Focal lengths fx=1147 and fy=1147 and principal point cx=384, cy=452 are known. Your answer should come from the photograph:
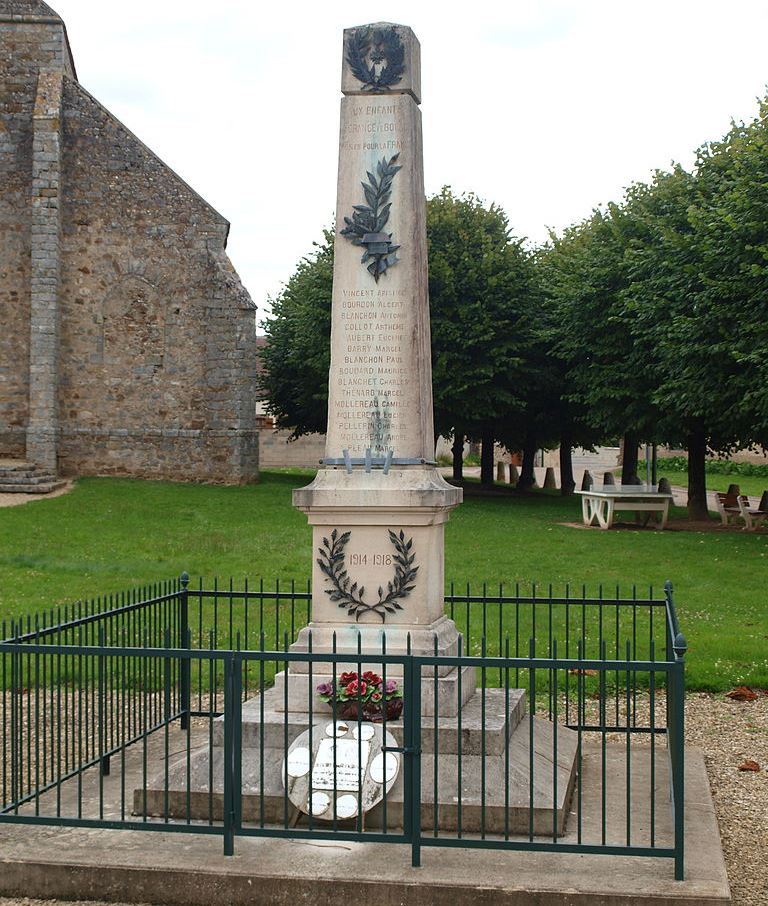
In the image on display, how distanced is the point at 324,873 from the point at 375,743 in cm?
90

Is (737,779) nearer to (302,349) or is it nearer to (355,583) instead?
(355,583)

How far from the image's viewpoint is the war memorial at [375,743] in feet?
16.8

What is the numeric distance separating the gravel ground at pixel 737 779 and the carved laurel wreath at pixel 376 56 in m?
4.68

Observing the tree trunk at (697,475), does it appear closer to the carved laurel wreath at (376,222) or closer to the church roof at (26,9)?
the church roof at (26,9)

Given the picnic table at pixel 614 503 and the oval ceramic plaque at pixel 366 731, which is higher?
the picnic table at pixel 614 503

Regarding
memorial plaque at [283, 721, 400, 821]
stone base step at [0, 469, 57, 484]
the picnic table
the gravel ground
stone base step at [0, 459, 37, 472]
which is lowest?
the gravel ground

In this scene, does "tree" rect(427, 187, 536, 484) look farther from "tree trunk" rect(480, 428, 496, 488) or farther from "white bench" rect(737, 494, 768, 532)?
"white bench" rect(737, 494, 768, 532)

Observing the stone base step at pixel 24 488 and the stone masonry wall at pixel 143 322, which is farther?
the stone masonry wall at pixel 143 322

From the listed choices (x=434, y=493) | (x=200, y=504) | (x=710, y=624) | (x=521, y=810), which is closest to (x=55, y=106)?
(x=200, y=504)

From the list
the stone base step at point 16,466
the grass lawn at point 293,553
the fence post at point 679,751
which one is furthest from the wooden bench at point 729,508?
the fence post at point 679,751

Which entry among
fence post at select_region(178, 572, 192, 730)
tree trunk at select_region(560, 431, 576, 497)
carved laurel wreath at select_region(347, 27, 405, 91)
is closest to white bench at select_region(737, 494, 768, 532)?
tree trunk at select_region(560, 431, 576, 497)

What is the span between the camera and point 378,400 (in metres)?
6.80

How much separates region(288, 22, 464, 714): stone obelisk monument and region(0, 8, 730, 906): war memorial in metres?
0.01

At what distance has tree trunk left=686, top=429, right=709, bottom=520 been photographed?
2505 cm
